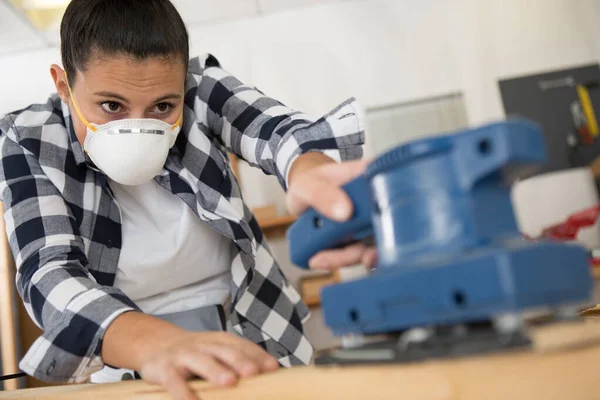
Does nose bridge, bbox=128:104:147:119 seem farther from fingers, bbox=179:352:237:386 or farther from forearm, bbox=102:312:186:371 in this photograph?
fingers, bbox=179:352:237:386

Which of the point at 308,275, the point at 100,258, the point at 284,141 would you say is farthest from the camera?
→ the point at 308,275

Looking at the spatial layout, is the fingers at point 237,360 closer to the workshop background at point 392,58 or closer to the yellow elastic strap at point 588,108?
the workshop background at point 392,58

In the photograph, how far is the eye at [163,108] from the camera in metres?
0.97

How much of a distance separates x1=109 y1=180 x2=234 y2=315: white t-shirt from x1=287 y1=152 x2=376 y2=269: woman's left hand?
1.60 ft

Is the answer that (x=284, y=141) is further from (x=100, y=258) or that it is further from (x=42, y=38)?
(x=42, y=38)

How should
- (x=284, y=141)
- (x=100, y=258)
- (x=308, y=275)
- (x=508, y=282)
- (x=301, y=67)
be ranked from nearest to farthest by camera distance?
1. (x=508, y=282)
2. (x=284, y=141)
3. (x=100, y=258)
4. (x=308, y=275)
5. (x=301, y=67)

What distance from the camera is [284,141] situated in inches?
35.0

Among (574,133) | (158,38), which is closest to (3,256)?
(158,38)

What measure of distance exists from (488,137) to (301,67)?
3.36 meters

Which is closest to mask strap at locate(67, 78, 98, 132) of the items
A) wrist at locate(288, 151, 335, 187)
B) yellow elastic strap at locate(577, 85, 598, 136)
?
wrist at locate(288, 151, 335, 187)

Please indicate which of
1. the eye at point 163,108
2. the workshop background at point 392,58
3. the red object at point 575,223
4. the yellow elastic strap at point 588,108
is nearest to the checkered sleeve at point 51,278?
the eye at point 163,108

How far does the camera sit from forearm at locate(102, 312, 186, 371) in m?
0.62

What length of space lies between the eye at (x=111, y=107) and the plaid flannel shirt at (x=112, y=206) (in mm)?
132

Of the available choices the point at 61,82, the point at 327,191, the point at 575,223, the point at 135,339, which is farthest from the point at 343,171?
the point at 575,223
